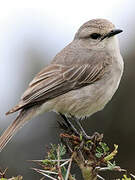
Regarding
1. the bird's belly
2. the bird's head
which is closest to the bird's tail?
the bird's belly

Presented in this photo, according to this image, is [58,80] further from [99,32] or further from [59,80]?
[99,32]

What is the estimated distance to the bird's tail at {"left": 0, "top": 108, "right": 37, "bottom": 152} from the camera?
4770 millimetres

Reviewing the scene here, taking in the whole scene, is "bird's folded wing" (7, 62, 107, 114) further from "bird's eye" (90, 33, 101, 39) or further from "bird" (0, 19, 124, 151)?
"bird's eye" (90, 33, 101, 39)

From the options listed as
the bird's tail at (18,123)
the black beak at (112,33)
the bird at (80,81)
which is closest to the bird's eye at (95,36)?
the bird at (80,81)

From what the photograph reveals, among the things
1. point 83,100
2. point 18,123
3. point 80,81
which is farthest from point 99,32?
point 18,123

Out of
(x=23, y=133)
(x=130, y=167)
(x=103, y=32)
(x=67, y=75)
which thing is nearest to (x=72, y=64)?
(x=67, y=75)

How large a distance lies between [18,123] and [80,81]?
1.10 meters

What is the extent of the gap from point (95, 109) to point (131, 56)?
3.54 metres

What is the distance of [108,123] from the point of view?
8.13 meters

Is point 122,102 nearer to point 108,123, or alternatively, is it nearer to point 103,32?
point 108,123

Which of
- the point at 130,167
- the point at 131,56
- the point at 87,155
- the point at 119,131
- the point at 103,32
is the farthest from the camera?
the point at 131,56

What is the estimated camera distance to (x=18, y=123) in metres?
5.07

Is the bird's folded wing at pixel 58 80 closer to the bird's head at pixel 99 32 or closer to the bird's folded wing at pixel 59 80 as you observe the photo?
the bird's folded wing at pixel 59 80

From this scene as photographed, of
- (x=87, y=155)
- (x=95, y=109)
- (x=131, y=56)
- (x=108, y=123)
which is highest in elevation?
(x=87, y=155)
